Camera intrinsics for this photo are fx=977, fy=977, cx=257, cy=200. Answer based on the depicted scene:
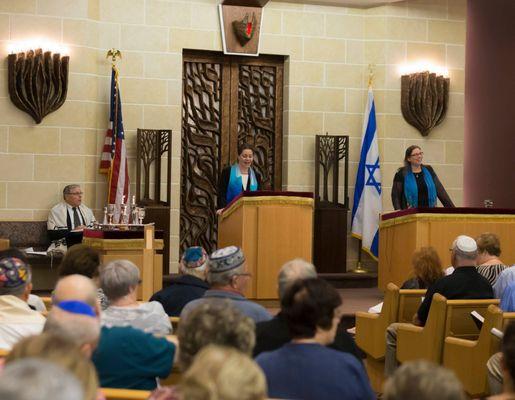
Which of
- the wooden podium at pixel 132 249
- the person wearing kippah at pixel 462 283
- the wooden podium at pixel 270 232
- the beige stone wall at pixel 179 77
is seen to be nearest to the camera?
the person wearing kippah at pixel 462 283

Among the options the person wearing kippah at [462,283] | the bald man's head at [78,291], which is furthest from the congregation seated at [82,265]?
the person wearing kippah at [462,283]

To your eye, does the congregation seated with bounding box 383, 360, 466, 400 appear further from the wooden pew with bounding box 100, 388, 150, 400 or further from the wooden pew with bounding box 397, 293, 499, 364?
the wooden pew with bounding box 397, 293, 499, 364

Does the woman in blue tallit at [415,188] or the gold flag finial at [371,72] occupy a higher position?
the gold flag finial at [371,72]

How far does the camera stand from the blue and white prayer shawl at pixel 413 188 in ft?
30.5

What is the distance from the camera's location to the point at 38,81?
9.97 m

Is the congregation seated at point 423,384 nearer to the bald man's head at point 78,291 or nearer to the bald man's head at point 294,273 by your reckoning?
the bald man's head at point 78,291

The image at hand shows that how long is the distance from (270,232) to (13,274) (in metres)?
3.92

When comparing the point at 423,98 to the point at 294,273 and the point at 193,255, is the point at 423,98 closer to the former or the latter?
the point at 193,255

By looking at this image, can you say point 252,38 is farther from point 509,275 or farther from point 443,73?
point 509,275

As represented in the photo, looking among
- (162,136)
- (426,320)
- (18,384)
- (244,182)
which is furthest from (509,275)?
(162,136)

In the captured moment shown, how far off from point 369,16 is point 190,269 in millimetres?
6731


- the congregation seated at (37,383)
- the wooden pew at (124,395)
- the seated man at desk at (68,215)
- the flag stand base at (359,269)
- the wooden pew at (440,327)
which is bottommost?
the flag stand base at (359,269)

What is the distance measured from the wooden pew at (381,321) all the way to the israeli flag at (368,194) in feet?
12.7

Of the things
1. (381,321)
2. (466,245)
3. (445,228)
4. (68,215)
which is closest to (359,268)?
(445,228)
